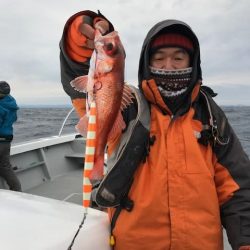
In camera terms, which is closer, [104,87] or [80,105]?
[104,87]

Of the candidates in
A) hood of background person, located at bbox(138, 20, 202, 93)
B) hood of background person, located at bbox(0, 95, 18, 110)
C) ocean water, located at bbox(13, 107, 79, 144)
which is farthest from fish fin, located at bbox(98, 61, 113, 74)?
ocean water, located at bbox(13, 107, 79, 144)

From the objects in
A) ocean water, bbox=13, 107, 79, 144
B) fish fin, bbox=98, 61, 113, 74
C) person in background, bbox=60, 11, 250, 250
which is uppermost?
fish fin, bbox=98, 61, 113, 74

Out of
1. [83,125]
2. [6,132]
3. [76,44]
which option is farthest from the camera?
[6,132]

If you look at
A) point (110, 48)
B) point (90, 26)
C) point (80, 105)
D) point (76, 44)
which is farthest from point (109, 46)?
point (80, 105)

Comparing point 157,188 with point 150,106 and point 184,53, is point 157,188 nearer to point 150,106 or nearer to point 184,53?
point 150,106

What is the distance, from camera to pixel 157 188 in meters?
2.20

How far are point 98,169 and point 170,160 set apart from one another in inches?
20.4

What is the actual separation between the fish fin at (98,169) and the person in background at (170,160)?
9.8 inches

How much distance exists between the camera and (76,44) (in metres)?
2.20

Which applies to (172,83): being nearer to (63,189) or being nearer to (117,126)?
(117,126)

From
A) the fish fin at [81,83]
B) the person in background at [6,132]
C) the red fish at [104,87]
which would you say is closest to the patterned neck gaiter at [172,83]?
the red fish at [104,87]

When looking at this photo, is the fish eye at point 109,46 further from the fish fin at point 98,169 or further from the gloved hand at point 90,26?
the fish fin at point 98,169

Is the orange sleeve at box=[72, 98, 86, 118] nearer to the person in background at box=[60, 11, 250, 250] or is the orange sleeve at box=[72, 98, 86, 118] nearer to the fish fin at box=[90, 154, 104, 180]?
the person in background at box=[60, 11, 250, 250]

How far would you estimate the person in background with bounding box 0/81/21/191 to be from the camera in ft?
20.6
